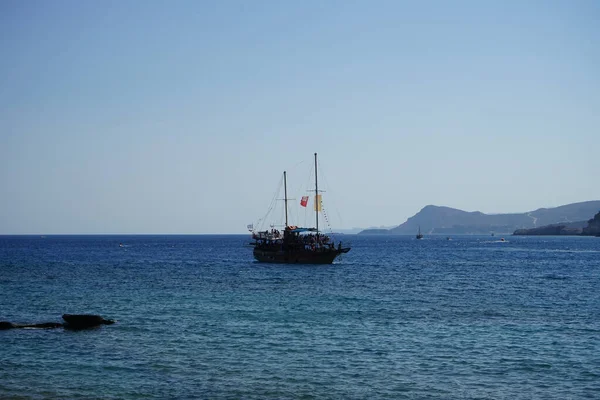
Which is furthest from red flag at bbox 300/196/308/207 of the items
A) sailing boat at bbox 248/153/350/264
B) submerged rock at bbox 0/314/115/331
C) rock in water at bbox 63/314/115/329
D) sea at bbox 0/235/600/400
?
rock in water at bbox 63/314/115/329

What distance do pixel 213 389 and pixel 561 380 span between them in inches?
567

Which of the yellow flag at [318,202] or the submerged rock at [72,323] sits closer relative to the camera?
the submerged rock at [72,323]

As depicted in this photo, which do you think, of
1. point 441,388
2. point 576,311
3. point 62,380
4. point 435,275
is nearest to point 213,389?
point 62,380

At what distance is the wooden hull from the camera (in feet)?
323

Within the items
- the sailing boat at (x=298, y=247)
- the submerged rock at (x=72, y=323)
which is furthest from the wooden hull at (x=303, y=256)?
the submerged rock at (x=72, y=323)

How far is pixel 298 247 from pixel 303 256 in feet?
6.17

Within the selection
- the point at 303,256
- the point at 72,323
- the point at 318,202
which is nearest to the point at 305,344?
the point at 72,323

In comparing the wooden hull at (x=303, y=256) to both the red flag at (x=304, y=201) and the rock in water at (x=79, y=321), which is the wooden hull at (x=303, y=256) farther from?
the rock in water at (x=79, y=321)

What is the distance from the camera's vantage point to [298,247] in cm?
10069

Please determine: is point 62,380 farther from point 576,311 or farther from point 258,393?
point 576,311

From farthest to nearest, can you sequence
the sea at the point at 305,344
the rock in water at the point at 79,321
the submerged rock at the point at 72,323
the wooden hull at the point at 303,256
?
1. the wooden hull at the point at 303,256
2. the rock in water at the point at 79,321
3. the submerged rock at the point at 72,323
4. the sea at the point at 305,344

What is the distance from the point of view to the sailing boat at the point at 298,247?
98.9 meters

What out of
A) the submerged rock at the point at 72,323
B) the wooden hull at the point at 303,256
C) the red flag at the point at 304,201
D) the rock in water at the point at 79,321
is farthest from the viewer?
the red flag at the point at 304,201

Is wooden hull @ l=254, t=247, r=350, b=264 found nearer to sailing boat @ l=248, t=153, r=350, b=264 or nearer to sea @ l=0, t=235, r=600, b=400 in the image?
sailing boat @ l=248, t=153, r=350, b=264
